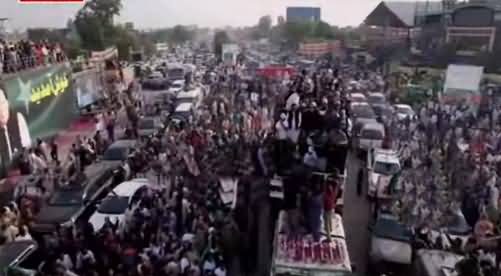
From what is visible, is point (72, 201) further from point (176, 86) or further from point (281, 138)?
point (176, 86)

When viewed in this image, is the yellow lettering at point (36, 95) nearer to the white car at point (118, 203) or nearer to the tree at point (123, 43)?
the white car at point (118, 203)

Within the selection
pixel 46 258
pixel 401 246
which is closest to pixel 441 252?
pixel 401 246

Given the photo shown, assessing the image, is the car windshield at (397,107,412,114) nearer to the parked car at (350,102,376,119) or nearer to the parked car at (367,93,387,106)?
the parked car at (350,102,376,119)

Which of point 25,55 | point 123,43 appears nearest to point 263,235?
point 25,55

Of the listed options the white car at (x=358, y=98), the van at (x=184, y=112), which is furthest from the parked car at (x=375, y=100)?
the van at (x=184, y=112)

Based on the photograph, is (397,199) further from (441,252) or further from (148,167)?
(148,167)

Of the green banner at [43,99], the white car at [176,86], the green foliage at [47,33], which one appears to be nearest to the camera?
the green banner at [43,99]
